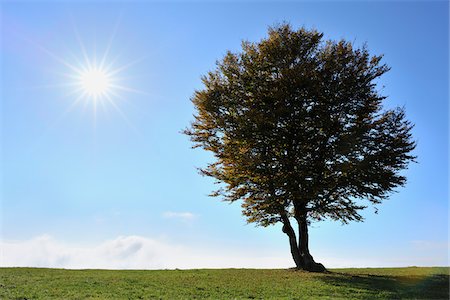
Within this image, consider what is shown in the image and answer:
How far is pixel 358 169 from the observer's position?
106 ft

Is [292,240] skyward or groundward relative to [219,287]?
skyward

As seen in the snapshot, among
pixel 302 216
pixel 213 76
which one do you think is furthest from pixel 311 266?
pixel 213 76

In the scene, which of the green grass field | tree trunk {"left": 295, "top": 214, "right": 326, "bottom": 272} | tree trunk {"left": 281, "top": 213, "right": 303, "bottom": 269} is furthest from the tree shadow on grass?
tree trunk {"left": 281, "top": 213, "right": 303, "bottom": 269}

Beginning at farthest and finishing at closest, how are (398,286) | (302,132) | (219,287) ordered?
(302,132)
(398,286)
(219,287)

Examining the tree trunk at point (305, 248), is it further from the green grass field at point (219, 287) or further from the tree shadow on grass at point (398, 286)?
the tree shadow on grass at point (398, 286)

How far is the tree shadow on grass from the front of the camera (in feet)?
74.5

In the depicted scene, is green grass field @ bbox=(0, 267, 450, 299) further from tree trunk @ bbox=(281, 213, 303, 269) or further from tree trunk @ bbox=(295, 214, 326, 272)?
tree trunk @ bbox=(281, 213, 303, 269)

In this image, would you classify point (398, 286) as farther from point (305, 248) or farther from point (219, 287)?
point (219, 287)

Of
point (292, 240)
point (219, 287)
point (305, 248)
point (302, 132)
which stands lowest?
point (219, 287)

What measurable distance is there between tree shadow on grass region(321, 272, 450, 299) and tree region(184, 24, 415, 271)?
660 centimetres

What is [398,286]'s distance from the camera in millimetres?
25938

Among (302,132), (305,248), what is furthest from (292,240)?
(302,132)

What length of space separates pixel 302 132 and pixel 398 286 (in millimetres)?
13642

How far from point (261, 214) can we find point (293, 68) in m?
12.3
